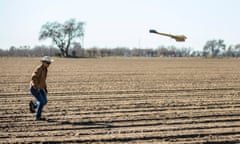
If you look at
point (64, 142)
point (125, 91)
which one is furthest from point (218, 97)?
point (64, 142)

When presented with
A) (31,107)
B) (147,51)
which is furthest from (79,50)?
(31,107)

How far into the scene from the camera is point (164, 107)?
888 cm

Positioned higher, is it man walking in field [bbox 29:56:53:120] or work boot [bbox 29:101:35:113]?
man walking in field [bbox 29:56:53:120]

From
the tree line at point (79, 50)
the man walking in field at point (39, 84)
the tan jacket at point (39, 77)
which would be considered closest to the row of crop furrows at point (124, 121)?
the man walking in field at point (39, 84)

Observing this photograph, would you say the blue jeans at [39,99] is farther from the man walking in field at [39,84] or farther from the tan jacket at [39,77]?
the tan jacket at [39,77]

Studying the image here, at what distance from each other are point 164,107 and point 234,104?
2.11 m

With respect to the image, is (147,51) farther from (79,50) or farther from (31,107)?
(31,107)

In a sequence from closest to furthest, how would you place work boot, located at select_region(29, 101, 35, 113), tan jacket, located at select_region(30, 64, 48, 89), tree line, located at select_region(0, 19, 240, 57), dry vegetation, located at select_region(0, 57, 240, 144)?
dry vegetation, located at select_region(0, 57, 240, 144) → tan jacket, located at select_region(30, 64, 48, 89) → work boot, located at select_region(29, 101, 35, 113) → tree line, located at select_region(0, 19, 240, 57)

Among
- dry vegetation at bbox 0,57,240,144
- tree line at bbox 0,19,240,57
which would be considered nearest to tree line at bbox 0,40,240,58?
tree line at bbox 0,19,240,57

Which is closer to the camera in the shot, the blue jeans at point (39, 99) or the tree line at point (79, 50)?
the blue jeans at point (39, 99)

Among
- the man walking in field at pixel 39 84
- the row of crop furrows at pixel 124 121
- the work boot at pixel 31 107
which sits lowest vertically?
the row of crop furrows at pixel 124 121

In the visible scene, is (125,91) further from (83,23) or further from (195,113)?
(83,23)

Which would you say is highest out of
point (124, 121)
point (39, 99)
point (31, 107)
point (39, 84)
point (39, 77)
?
point (39, 77)

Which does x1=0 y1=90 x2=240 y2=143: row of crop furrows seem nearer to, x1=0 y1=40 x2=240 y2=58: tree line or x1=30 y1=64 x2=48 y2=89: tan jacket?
x1=30 y1=64 x2=48 y2=89: tan jacket
